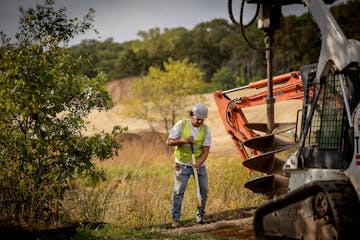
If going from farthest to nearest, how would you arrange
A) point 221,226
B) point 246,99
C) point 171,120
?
point 171,120 < point 246,99 < point 221,226

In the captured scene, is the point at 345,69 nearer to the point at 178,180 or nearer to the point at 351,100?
the point at 351,100

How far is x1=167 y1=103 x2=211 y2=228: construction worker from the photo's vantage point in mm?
10805

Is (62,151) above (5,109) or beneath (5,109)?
beneath

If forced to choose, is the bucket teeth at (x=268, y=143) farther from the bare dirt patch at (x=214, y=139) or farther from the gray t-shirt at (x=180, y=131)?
the bare dirt patch at (x=214, y=139)

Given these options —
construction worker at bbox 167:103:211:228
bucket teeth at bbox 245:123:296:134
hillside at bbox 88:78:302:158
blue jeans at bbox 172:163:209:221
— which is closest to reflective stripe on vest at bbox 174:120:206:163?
construction worker at bbox 167:103:211:228

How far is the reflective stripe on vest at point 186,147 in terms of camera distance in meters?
10.9

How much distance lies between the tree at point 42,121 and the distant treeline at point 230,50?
842 inches

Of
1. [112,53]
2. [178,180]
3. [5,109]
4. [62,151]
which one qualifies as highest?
[112,53]

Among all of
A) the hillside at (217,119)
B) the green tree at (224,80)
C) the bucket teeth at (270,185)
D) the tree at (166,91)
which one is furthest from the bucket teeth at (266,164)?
the green tree at (224,80)

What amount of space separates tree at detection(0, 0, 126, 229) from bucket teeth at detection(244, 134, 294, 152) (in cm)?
234

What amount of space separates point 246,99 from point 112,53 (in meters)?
74.2

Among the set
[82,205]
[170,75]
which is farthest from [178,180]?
[170,75]

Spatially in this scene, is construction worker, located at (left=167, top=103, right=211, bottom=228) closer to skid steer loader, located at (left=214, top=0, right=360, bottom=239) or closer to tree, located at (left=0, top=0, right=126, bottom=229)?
tree, located at (left=0, top=0, right=126, bottom=229)

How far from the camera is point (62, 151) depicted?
9.84m
